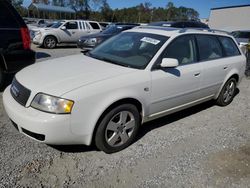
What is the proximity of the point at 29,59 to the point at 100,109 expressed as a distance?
295cm

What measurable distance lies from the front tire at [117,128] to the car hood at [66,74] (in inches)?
17.8

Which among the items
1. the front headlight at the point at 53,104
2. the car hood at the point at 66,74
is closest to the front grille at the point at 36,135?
the front headlight at the point at 53,104

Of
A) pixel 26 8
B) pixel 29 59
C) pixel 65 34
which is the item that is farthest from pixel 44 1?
pixel 29 59

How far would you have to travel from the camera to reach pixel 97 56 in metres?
3.71

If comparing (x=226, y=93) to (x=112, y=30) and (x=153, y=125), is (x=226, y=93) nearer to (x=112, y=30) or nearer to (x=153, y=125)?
(x=153, y=125)

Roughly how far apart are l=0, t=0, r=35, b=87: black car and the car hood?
5.02 feet

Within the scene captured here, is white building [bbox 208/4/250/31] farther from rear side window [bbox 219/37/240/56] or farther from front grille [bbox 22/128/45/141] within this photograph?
front grille [bbox 22/128/45/141]

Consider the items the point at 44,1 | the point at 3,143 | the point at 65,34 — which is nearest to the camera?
the point at 3,143

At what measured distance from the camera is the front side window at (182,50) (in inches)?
138

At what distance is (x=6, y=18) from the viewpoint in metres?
4.57

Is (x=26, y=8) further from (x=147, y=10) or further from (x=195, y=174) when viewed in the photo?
(x=195, y=174)

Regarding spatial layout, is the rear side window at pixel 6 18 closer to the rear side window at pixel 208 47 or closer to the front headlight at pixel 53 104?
the front headlight at pixel 53 104

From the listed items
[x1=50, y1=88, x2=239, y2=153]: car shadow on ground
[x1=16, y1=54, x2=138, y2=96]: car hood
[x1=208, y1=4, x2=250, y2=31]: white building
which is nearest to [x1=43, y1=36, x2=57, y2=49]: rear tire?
[x1=16, y1=54, x2=138, y2=96]: car hood

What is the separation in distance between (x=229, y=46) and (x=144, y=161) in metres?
3.22
